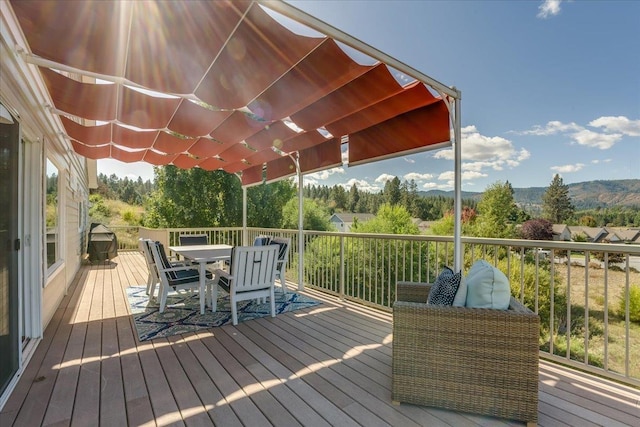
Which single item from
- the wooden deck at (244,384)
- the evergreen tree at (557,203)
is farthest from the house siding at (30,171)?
the evergreen tree at (557,203)

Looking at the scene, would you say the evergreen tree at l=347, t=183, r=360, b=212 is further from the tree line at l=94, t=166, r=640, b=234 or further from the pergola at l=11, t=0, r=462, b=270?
the pergola at l=11, t=0, r=462, b=270

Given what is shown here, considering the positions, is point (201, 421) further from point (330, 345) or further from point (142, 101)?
point (142, 101)

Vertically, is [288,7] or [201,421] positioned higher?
[288,7]

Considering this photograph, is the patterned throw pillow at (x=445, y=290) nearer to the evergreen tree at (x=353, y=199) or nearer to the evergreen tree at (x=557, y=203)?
the evergreen tree at (x=353, y=199)

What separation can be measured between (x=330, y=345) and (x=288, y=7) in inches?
113

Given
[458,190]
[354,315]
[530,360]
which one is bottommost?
[354,315]

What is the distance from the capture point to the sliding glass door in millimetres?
2227

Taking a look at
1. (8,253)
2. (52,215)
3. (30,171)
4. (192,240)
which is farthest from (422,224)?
(8,253)

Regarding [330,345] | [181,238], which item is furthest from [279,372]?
[181,238]

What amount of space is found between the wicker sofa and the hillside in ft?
37.3

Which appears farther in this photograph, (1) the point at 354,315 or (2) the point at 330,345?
(1) the point at 354,315

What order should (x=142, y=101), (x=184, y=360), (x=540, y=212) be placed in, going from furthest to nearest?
(x=540, y=212) → (x=142, y=101) → (x=184, y=360)

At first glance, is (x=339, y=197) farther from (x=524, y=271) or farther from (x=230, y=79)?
(x=230, y=79)

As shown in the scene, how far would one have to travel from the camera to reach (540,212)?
20.5m
